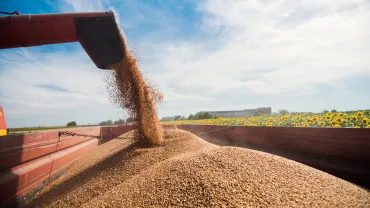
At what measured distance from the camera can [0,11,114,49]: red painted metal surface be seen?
2348mm

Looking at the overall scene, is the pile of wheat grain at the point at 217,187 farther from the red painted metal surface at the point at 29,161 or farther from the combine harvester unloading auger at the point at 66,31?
the combine harvester unloading auger at the point at 66,31

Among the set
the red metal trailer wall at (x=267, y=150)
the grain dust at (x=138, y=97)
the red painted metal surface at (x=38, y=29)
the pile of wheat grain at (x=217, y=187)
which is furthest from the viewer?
the grain dust at (x=138, y=97)

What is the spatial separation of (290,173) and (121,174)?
2.47 metres

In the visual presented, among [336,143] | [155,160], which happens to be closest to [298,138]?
[336,143]

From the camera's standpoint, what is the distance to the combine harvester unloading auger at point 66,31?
2.38 m

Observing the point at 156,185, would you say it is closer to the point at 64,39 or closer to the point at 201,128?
the point at 64,39

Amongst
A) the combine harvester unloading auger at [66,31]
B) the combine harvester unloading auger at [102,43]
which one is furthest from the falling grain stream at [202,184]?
the combine harvester unloading auger at [66,31]

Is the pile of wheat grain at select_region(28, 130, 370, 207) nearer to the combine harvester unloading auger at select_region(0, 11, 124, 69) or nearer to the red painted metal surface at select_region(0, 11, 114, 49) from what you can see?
the combine harvester unloading auger at select_region(0, 11, 124, 69)

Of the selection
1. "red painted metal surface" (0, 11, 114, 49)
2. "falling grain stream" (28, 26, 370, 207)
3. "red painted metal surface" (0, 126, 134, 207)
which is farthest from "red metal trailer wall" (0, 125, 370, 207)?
"red painted metal surface" (0, 11, 114, 49)

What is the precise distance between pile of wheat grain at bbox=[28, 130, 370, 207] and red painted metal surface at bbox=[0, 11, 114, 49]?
222 cm

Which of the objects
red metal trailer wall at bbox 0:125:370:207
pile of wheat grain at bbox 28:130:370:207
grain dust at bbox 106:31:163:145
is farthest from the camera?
grain dust at bbox 106:31:163:145

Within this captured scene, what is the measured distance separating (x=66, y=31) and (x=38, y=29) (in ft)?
1.05

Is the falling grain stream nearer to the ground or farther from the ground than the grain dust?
nearer to the ground

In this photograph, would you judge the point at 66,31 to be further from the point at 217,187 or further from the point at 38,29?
the point at 217,187
